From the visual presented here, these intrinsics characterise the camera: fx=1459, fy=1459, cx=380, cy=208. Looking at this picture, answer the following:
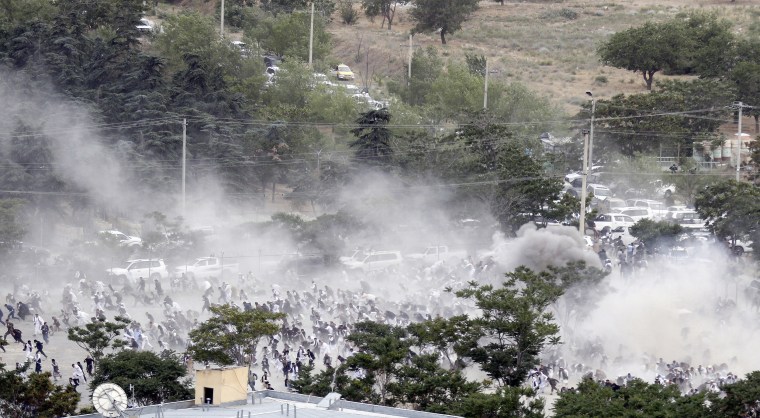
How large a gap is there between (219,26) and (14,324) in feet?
198

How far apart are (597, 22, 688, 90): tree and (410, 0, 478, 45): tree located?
14.9m

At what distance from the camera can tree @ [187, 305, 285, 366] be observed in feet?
118

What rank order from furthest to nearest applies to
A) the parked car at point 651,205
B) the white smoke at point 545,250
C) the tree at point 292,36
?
the tree at point 292,36, the parked car at point 651,205, the white smoke at point 545,250

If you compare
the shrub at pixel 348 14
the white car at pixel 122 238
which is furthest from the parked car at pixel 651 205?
the shrub at pixel 348 14

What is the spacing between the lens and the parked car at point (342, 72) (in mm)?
99319

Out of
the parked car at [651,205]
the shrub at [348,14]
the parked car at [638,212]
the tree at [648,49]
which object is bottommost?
the parked car at [651,205]

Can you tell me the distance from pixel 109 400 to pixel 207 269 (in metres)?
33.7

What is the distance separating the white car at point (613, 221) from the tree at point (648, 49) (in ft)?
111

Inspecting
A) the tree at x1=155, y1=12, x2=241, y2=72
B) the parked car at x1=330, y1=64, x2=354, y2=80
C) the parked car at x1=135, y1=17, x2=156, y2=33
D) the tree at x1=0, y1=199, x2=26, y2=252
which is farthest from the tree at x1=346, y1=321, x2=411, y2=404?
the parked car at x1=330, y1=64, x2=354, y2=80

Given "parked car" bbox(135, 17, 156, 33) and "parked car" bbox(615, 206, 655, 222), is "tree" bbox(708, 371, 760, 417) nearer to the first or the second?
"parked car" bbox(615, 206, 655, 222)

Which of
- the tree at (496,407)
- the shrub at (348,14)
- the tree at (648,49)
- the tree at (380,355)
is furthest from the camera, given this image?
the shrub at (348,14)

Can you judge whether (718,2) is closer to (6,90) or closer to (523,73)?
A: (523,73)

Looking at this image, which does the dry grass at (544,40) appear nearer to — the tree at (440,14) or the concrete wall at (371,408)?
the tree at (440,14)

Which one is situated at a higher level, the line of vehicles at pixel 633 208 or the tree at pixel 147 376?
the tree at pixel 147 376
